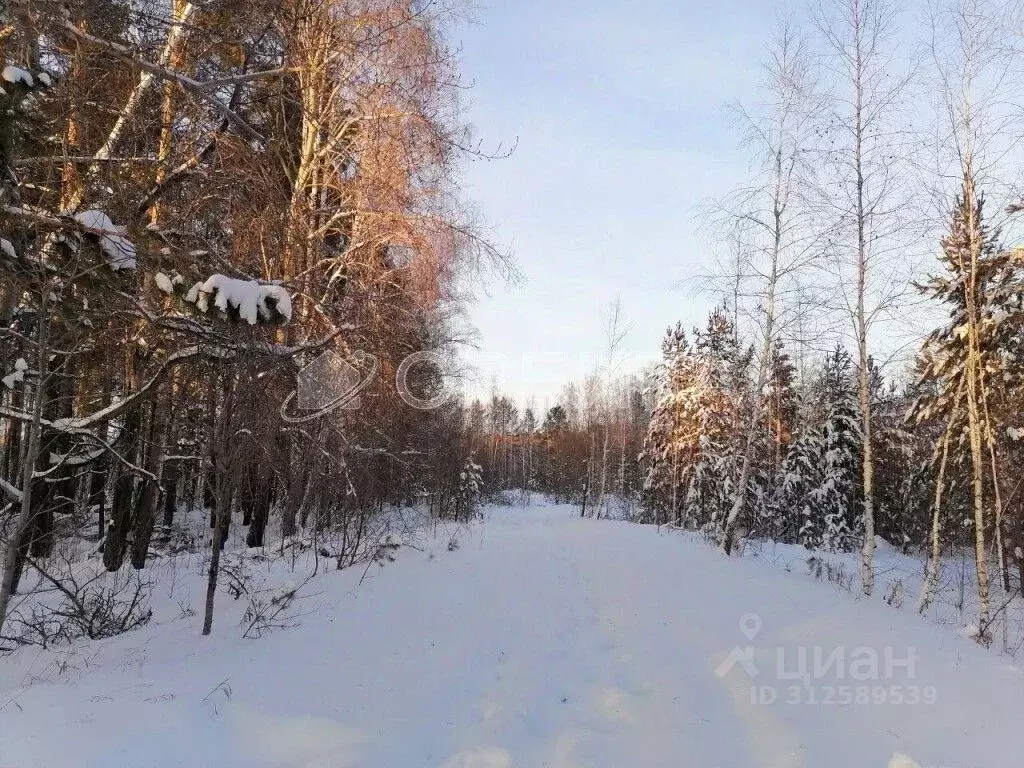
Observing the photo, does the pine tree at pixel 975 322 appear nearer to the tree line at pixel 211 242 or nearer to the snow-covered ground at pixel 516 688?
the snow-covered ground at pixel 516 688

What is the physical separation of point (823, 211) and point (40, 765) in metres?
12.6

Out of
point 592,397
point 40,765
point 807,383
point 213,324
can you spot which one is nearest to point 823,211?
point 213,324

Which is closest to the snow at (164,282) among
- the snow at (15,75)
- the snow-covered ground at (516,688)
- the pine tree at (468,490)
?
the snow at (15,75)

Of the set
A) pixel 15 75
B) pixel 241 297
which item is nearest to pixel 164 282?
pixel 241 297

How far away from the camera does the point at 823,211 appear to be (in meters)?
10.9

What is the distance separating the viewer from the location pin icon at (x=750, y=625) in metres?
5.77

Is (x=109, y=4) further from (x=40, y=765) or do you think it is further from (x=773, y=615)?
(x=773, y=615)

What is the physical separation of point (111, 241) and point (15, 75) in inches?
44.5

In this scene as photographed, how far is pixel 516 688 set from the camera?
4434 millimetres

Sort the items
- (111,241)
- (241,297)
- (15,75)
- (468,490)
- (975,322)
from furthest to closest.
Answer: (468,490) → (975,322) → (241,297) → (111,241) → (15,75)

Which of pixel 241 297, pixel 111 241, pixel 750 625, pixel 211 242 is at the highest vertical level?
pixel 211 242

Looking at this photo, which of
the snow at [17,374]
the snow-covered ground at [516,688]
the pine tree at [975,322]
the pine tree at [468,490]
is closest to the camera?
the snow-covered ground at [516,688]

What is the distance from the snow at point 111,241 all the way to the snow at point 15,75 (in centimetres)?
90

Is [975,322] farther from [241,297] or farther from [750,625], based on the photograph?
[241,297]
